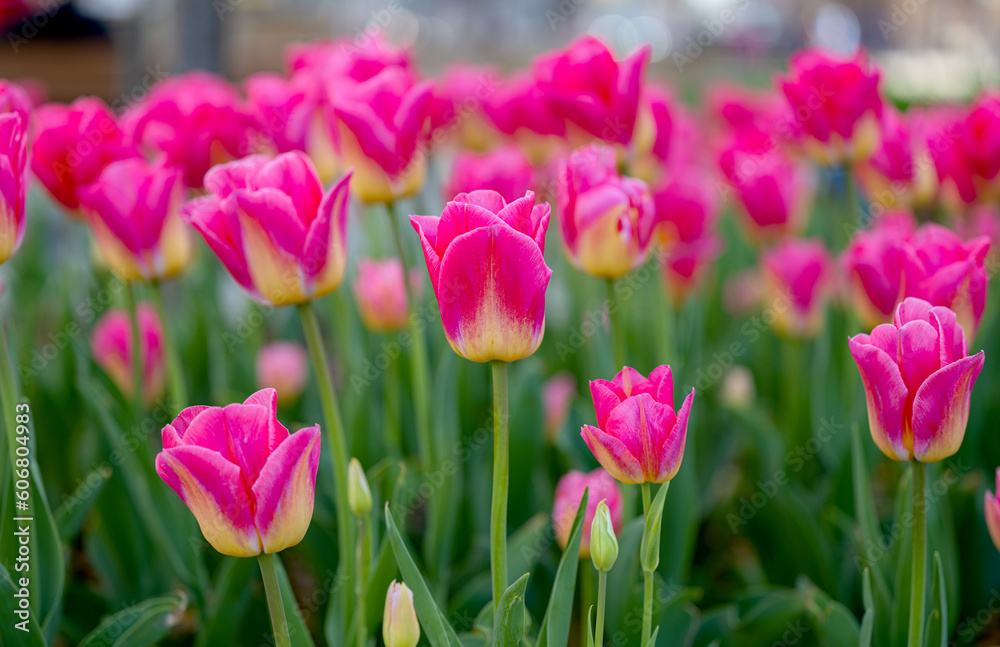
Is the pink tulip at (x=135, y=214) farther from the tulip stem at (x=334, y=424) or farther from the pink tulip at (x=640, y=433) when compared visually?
the pink tulip at (x=640, y=433)

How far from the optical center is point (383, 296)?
164 cm

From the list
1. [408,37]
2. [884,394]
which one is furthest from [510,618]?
[408,37]

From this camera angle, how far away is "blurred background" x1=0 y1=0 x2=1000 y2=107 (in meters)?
3.50

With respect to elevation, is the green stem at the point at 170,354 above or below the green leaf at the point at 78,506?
above

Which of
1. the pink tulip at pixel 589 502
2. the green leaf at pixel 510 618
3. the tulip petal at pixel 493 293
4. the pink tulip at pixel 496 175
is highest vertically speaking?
the pink tulip at pixel 496 175

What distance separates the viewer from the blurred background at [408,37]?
3.50m

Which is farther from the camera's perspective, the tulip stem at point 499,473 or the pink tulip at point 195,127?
the pink tulip at point 195,127

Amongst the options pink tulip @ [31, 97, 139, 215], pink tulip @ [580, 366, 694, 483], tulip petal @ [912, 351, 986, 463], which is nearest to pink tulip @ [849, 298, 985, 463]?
tulip petal @ [912, 351, 986, 463]

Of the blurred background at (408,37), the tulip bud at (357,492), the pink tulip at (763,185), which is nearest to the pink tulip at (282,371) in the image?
the blurred background at (408,37)

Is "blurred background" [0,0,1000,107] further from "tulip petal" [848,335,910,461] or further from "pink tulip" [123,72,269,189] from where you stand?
"tulip petal" [848,335,910,461]

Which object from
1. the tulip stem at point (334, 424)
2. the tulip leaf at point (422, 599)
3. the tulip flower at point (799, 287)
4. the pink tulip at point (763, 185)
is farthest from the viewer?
the pink tulip at point (763, 185)

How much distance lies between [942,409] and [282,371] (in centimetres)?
131

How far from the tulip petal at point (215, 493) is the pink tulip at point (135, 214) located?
0.54 metres

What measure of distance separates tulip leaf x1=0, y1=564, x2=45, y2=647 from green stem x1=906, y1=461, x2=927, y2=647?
858mm
